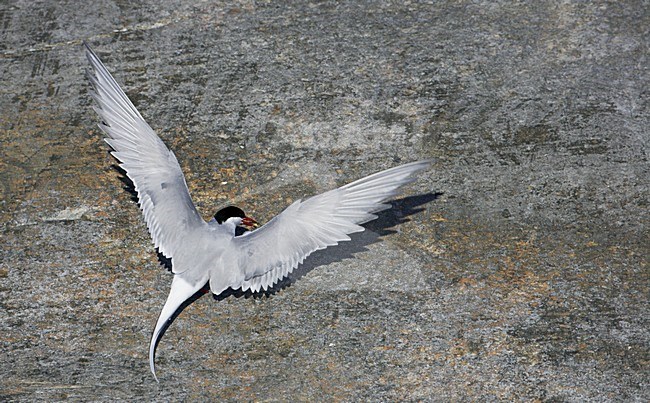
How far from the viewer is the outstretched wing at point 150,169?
431cm

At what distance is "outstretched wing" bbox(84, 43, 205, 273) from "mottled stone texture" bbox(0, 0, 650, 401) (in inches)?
9.5

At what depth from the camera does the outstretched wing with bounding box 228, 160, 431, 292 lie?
4062 millimetres

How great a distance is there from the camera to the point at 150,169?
457cm

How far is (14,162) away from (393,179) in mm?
2447

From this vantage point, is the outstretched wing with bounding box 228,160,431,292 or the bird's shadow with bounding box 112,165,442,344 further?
the bird's shadow with bounding box 112,165,442,344

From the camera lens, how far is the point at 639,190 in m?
4.72

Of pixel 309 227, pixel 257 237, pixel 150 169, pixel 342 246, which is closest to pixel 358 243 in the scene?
pixel 342 246

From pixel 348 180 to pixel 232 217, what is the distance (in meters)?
0.84

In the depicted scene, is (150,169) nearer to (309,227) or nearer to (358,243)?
(309,227)

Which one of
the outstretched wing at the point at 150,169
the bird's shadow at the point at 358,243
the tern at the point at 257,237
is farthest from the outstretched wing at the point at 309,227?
the outstretched wing at the point at 150,169

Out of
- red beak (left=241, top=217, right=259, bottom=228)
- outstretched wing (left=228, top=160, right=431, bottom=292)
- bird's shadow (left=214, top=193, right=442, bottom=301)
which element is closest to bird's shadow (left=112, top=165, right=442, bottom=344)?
bird's shadow (left=214, top=193, right=442, bottom=301)

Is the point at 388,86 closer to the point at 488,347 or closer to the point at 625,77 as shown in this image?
the point at 625,77

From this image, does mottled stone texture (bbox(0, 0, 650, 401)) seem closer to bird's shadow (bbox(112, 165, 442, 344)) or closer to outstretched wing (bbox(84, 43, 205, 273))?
Answer: bird's shadow (bbox(112, 165, 442, 344))

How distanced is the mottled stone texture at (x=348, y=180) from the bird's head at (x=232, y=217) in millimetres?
354
